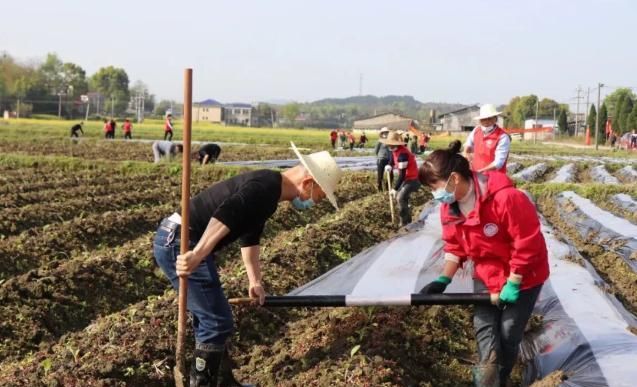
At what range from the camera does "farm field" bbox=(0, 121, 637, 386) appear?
4.16 meters

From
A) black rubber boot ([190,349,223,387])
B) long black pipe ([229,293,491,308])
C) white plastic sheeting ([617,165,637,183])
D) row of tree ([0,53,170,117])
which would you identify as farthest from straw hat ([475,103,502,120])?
row of tree ([0,53,170,117])

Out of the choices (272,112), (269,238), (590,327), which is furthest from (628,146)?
(272,112)

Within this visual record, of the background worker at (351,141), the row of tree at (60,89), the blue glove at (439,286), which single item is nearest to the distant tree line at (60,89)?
the row of tree at (60,89)

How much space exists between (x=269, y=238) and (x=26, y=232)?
2916mm

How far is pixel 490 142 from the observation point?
6.79 metres

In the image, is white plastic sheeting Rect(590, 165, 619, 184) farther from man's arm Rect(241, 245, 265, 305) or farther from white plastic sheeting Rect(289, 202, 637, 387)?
man's arm Rect(241, 245, 265, 305)

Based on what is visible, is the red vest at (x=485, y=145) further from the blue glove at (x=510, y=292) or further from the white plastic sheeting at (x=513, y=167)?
the white plastic sheeting at (x=513, y=167)

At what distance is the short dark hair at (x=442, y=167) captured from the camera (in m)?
3.44

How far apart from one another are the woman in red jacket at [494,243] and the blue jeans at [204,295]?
3.93ft

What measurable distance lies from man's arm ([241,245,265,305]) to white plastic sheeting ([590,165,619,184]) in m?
15.8

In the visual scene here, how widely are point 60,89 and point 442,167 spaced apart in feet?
329

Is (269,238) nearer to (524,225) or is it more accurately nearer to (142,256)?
(142,256)

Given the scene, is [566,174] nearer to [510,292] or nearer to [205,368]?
[510,292]

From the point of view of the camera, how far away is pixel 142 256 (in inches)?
280
